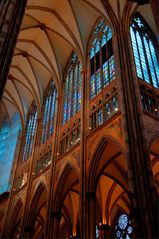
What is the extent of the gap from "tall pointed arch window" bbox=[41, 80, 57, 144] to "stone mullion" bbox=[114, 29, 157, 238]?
7.36m

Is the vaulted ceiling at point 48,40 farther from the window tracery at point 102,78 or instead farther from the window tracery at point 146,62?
the window tracery at point 146,62

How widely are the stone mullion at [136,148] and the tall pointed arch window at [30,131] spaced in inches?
405

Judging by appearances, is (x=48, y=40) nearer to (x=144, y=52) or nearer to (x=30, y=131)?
(x=144, y=52)

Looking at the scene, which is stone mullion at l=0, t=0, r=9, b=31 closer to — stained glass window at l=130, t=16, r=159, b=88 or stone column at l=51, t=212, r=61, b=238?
stained glass window at l=130, t=16, r=159, b=88

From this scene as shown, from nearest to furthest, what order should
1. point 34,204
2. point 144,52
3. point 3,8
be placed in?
point 3,8 < point 144,52 < point 34,204

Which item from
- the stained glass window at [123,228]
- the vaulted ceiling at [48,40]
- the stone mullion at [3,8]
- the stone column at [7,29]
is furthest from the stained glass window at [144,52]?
the stained glass window at [123,228]

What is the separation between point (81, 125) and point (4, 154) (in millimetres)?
13083

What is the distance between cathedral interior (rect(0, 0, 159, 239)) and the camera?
9625 mm

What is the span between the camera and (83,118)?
1393 cm

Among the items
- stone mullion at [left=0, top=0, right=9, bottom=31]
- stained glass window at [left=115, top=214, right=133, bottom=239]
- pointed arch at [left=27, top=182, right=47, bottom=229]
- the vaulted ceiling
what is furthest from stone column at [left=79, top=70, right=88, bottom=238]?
stone mullion at [left=0, top=0, right=9, bottom=31]

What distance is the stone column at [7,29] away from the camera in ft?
21.6

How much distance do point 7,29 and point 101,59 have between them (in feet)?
30.2

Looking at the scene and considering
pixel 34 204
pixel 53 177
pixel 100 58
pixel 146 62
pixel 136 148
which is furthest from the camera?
pixel 100 58

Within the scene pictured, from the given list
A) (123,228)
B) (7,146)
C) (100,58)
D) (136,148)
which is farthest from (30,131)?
(136,148)
